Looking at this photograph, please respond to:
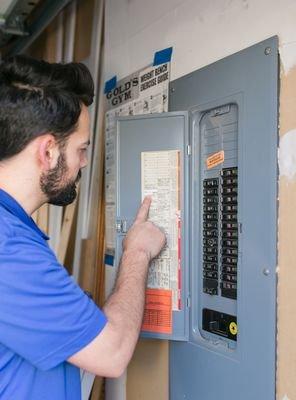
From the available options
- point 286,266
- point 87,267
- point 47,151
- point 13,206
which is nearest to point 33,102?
point 47,151

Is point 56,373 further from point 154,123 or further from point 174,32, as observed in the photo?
point 174,32

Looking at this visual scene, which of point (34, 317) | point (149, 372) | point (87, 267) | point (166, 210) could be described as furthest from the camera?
point (87, 267)

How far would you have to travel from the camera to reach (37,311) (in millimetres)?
883

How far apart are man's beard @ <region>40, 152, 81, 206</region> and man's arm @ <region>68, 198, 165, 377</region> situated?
242 mm

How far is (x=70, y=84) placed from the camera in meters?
1.09

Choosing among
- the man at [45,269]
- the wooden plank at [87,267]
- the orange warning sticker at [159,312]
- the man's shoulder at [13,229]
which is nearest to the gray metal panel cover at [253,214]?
the orange warning sticker at [159,312]

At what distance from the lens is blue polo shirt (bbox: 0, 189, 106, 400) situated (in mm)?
877

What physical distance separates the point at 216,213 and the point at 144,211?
22 cm

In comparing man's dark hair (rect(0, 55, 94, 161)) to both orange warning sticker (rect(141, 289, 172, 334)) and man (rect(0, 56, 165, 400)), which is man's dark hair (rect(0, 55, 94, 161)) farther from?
orange warning sticker (rect(141, 289, 172, 334))

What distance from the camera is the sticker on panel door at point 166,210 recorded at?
129 cm

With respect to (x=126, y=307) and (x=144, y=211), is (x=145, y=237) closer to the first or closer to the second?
(x=144, y=211)

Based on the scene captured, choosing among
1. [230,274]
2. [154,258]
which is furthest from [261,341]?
[154,258]

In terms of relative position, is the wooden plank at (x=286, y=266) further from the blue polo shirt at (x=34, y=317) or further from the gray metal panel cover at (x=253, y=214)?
the blue polo shirt at (x=34, y=317)

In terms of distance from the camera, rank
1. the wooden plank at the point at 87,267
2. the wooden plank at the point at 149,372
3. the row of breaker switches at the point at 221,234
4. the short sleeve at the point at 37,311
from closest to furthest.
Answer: the short sleeve at the point at 37,311
the row of breaker switches at the point at 221,234
the wooden plank at the point at 149,372
the wooden plank at the point at 87,267
